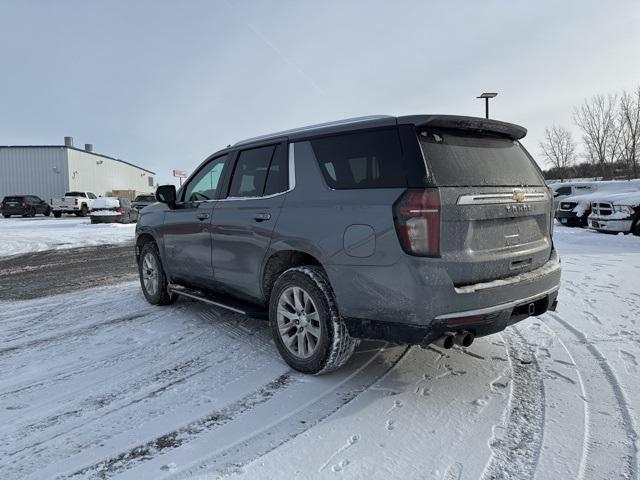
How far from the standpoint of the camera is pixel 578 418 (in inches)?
110

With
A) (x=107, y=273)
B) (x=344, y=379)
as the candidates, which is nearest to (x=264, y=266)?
(x=344, y=379)

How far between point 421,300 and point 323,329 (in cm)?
80

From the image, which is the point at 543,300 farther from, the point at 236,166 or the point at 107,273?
the point at 107,273

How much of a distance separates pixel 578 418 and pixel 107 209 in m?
24.0

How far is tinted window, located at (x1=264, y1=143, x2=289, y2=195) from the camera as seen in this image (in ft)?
12.6

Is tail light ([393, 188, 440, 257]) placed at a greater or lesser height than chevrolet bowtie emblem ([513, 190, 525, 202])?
lesser

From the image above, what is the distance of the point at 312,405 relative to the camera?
9.96 ft

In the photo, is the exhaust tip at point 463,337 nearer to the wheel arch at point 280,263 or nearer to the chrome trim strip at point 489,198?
the chrome trim strip at point 489,198

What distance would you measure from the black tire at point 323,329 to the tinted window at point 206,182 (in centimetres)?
171

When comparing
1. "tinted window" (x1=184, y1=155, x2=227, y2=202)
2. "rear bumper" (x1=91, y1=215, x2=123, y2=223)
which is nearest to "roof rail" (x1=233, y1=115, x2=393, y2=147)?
"tinted window" (x1=184, y1=155, x2=227, y2=202)

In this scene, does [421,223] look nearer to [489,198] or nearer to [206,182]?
[489,198]

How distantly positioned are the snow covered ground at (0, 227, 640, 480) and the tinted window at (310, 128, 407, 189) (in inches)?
57.8

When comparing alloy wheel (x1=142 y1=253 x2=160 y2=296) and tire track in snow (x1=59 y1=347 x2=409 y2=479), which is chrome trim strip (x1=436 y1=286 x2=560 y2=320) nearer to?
tire track in snow (x1=59 y1=347 x2=409 y2=479)

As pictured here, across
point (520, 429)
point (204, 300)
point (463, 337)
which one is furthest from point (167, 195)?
Answer: point (520, 429)
